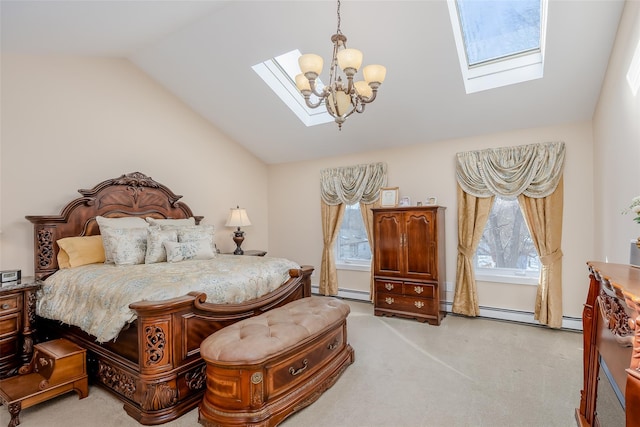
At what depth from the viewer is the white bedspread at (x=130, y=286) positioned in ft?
7.48

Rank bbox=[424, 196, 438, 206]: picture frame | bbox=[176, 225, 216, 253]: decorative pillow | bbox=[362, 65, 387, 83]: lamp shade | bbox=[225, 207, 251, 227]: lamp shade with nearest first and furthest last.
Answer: bbox=[362, 65, 387, 83]: lamp shade < bbox=[176, 225, 216, 253]: decorative pillow < bbox=[424, 196, 438, 206]: picture frame < bbox=[225, 207, 251, 227]: lamp shade

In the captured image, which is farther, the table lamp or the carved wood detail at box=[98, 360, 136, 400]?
the table lamp

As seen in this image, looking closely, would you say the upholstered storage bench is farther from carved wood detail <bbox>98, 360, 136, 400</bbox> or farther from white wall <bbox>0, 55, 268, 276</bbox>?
white wall <bbox>0, 55, 268, 276</bbox>

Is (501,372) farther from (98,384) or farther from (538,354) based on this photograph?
(98,384)

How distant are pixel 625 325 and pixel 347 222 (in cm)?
445

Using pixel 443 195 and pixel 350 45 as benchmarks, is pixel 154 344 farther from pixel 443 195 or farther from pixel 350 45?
pixel 443 195

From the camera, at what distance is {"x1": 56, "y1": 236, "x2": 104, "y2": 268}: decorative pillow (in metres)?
3.32

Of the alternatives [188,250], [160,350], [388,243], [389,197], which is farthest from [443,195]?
[160,350]

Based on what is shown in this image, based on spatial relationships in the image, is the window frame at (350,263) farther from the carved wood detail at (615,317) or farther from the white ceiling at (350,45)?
the carved wood detail at (615,317)

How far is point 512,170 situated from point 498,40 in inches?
58.0

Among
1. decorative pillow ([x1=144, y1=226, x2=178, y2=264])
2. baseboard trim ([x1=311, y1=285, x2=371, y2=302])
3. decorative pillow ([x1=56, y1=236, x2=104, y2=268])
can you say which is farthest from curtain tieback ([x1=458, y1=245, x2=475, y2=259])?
decorative pillow ([x1=56, y1=236, x2=104, y2=268])

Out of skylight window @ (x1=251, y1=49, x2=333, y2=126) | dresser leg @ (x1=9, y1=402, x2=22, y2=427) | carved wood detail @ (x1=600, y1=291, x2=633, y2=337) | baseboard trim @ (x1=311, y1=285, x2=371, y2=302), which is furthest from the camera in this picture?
baseboard trim @ (x1=311, y1=285, x2=371, y2=302)

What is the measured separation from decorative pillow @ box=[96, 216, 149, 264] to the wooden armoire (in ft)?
9.68

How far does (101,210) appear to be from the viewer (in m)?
3.84
